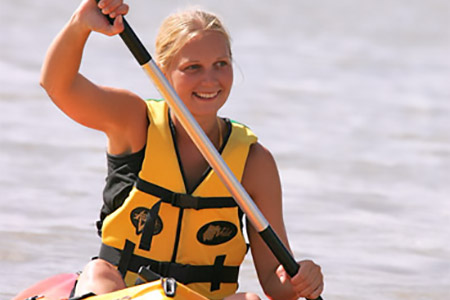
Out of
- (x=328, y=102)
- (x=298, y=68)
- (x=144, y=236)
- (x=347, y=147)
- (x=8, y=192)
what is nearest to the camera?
(x=144, y=236)

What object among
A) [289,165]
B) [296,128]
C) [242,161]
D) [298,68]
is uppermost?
[298,68]

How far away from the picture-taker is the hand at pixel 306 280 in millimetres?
3234

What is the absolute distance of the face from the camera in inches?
133

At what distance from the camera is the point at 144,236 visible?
130 inches

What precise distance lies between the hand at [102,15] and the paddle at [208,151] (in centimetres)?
2

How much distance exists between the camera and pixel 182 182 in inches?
132

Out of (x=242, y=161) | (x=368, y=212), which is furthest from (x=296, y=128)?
(x=242, y=161)

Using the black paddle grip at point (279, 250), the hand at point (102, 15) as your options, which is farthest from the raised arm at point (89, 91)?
the black paddle grip at point (279, 250)

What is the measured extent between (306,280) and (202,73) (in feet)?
2.33

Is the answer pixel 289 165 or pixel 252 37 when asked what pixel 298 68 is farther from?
pixel 289 165

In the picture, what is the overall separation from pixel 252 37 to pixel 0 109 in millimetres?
4000

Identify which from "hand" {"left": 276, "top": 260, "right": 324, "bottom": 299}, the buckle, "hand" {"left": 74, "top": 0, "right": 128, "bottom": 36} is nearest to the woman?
"hand" {"left": 276, "top": 260, "right": 324, "bottom": 299}

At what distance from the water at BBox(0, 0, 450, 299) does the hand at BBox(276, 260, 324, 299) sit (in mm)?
1148

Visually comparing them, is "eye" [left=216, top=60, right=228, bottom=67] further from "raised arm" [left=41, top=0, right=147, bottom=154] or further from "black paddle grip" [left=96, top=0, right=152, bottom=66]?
"black paddle grip" [left=96, top=0, right=152, bottom=66]
